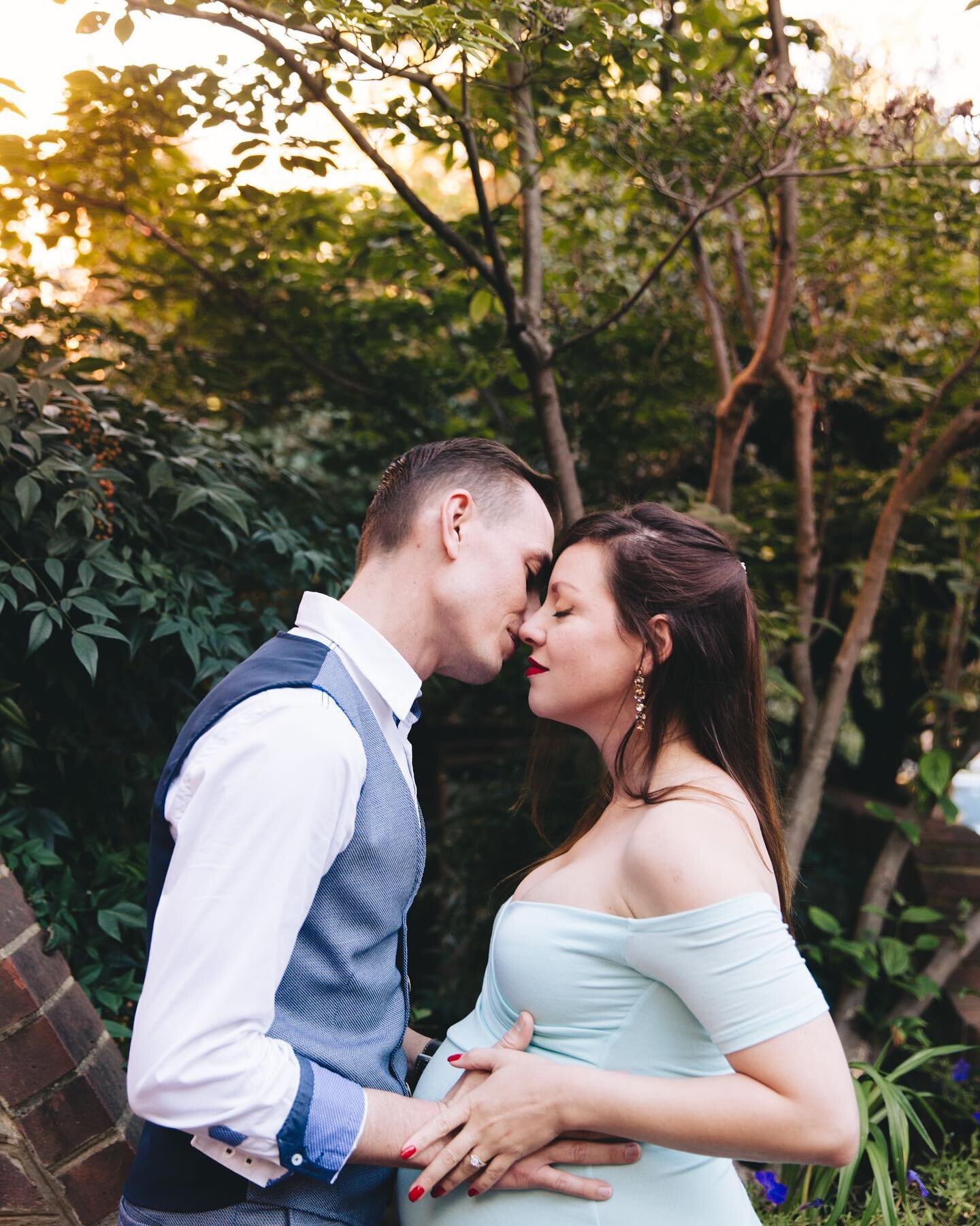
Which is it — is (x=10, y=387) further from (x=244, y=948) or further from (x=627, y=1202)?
(x=627, y=1202)

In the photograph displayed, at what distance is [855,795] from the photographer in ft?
18.3

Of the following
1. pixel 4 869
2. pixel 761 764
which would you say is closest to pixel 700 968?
pixel 761 764

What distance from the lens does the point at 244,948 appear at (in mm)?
1194

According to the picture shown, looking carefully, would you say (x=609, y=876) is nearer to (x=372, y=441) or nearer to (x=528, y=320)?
(x=528, y=320)

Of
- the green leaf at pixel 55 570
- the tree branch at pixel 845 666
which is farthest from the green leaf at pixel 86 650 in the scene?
the tree branch at pixel 845 666

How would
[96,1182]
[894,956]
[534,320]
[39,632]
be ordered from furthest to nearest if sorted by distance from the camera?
[894,956]
[534,320]
[39,632]
[96,1182]

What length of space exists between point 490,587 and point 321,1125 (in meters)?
0.90

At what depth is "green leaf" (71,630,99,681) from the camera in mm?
2053

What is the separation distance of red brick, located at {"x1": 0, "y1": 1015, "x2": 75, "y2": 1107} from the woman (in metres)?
0.72

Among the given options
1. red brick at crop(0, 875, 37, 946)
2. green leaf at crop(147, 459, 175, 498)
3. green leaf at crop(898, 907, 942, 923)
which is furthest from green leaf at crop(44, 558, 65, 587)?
green leaf at crop(898, 907, 942, 923)

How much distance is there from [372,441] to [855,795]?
3445mm

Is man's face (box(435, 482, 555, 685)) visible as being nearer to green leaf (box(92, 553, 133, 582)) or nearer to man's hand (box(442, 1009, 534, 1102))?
man's hand (box(442, 1009, 534, 1102))

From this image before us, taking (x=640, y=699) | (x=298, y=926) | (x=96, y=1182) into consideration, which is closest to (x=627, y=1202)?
(x=298, y=926)

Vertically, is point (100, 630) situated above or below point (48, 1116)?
above
